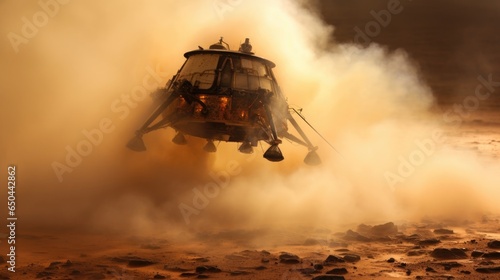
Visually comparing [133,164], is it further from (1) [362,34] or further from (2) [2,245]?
(1) [362,34]

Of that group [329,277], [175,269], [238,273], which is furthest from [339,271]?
[175,269]

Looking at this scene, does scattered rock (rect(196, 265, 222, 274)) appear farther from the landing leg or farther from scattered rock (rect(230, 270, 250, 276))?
the landing leg

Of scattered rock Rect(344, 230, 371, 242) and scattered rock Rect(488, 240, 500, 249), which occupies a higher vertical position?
scattered rock Rect(344, 230, 371, 242)

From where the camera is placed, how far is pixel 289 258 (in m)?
8.21

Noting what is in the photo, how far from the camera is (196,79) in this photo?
11297 mm

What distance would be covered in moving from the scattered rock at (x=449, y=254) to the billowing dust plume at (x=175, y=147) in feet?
11.7

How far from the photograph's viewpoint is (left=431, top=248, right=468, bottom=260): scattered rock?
8422 millimetres

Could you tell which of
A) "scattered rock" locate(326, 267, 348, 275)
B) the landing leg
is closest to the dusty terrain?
"scattered rock" locate(326, 267, 348, 275)

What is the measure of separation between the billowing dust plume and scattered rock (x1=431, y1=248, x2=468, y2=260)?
3.57 meters

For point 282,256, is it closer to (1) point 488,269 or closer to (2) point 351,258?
(2) point 351,258

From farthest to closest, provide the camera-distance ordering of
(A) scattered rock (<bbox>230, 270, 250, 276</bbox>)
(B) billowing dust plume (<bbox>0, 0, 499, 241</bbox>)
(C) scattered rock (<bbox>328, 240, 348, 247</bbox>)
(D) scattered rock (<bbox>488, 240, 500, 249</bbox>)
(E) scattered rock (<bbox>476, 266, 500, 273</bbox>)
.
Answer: (B) billowing dust plume (<bbox>0, 0, 499, 241</bbox>) < (C) scattered rock (<bbox>328, 240, 348, 247</bbox>) < (D) scattered rock (<bbox>488, 240, 500, 249</bbox>) < (A) scattered rock (<bbox>230, 270, 250, 276</bbox>) < (E) scattered rock (<bbox>476, 266, 500, 273</bbox>)

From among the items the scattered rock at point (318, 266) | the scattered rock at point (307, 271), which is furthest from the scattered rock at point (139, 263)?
the scattered rock at point (318, 266)

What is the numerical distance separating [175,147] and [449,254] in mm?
9616

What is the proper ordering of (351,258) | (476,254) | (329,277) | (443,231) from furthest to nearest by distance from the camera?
(443,231) < (476,254) < (351,258) < (329,277)
